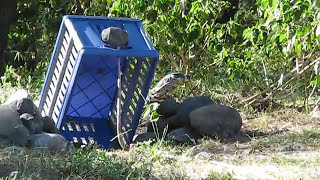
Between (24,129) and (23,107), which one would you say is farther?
(23,107)

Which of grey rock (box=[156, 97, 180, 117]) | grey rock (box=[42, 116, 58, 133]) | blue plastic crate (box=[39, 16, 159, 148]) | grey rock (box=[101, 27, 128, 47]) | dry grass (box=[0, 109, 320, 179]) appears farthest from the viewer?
grey rock (box=[156, 97, 180, 117])

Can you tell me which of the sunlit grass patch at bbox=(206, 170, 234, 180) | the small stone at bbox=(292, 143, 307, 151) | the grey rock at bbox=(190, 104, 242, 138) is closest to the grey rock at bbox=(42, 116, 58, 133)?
the grey rock at bbox=(190, 104, 242, 138)

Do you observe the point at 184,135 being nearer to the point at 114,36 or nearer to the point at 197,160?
the point at 197,160

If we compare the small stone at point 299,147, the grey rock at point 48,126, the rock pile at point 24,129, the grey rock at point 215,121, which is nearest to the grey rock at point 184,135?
the grey rock at point 215,121

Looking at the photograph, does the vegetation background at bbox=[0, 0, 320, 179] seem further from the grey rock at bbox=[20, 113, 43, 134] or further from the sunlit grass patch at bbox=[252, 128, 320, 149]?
the grey rock at bbox=[20, 113, 43, 134]

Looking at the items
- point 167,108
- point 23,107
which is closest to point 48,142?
point 23,107

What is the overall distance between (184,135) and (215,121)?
269mm

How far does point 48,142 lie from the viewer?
4.64m

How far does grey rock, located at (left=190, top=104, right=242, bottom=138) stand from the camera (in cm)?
562

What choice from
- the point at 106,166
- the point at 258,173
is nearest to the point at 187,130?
the point at 258,173

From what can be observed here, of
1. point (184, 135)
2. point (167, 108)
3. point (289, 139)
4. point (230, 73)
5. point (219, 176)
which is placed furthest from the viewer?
point (230, 73)

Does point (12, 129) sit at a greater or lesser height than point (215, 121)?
greater

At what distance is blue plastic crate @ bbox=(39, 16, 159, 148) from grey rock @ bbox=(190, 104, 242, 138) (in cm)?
45

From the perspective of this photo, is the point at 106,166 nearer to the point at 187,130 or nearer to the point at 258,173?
the point at 258,173
